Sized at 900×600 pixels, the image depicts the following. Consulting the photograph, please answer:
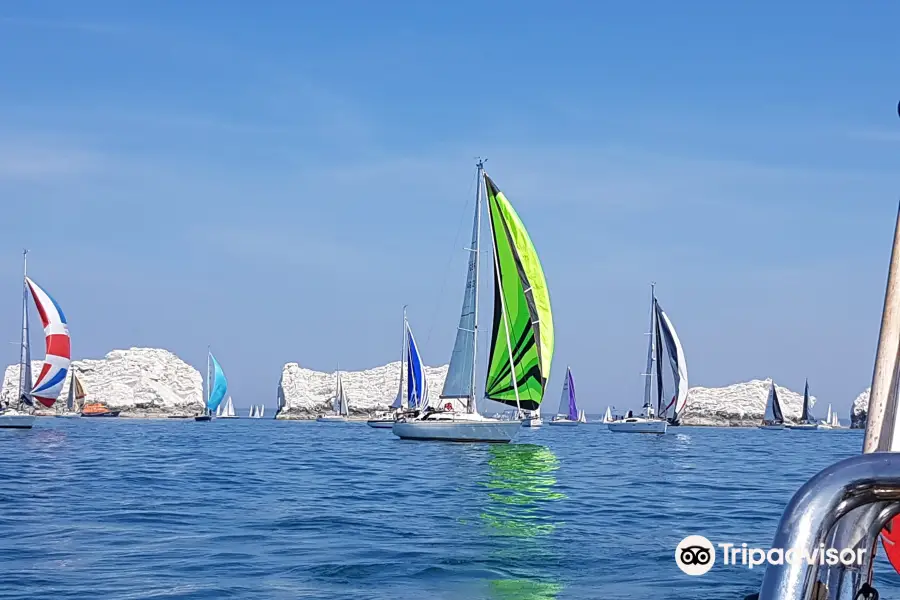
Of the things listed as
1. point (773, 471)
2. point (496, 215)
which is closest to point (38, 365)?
point (496, 215)

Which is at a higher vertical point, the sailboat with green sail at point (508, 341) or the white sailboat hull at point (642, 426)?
the sailboat with green sail at point (508, 341)

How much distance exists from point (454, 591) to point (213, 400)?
8890 cm

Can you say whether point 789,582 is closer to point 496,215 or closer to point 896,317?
point 896,317

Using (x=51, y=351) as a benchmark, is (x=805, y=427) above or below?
below

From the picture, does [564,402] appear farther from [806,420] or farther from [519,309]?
[519,309]

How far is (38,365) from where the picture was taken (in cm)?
9788

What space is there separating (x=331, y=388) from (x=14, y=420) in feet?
287

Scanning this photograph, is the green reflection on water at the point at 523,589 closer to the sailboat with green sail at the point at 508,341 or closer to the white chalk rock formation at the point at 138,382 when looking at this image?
the sailboat with green sail at the point at 508,341

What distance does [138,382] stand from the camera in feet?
360

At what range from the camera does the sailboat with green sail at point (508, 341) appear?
31938 millimetres

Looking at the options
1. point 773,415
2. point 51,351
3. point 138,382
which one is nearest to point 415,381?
point 51,351

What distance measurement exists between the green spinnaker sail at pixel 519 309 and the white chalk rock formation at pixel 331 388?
88.2 metres

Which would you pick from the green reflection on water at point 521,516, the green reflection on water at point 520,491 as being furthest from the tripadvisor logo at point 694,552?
the green reflection on water at point 520,491

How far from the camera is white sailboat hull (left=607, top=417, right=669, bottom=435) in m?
56.7
